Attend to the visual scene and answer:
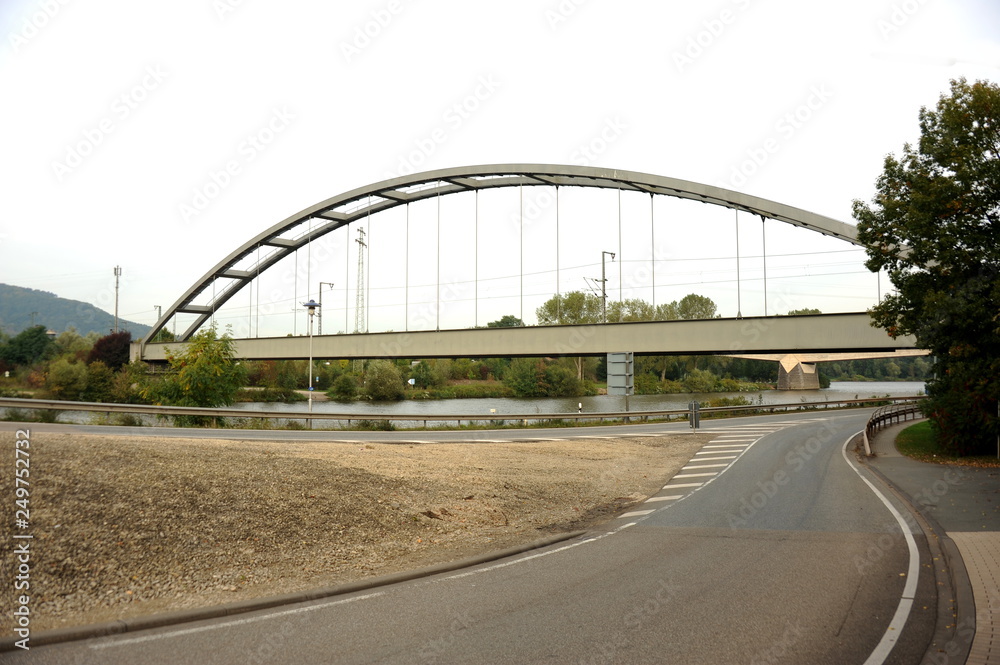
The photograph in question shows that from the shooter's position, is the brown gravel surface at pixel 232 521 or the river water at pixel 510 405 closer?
the brown gravel surface at pixel 232 521

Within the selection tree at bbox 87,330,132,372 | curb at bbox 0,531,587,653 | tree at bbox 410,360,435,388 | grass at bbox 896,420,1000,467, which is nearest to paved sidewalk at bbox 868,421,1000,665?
grass at bbox 896,420,1000,467

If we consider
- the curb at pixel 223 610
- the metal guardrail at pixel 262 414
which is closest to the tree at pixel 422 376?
the metal guardrail at pixel 262 414

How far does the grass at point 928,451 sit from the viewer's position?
18.9m

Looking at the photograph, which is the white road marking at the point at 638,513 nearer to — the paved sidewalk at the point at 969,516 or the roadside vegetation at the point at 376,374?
the paved sidewalk at the point at 969,516

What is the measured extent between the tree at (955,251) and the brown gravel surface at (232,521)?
1262 centimetres

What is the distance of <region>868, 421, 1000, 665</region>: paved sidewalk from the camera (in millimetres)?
5629

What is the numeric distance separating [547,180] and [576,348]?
52.2 ft

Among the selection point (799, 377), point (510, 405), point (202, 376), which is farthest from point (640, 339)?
point (799, 377)

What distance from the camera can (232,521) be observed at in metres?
8.35

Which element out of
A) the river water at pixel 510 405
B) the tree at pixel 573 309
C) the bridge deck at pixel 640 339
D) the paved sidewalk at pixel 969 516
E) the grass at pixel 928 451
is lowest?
the river water at pixel 510 405

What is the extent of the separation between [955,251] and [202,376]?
38673mm

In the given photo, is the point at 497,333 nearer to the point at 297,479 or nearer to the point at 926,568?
the point at 297,479

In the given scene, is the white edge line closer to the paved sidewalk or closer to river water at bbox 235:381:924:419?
the paved sidewalk

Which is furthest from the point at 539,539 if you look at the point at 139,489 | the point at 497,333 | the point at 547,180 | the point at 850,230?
the point at 547,180
